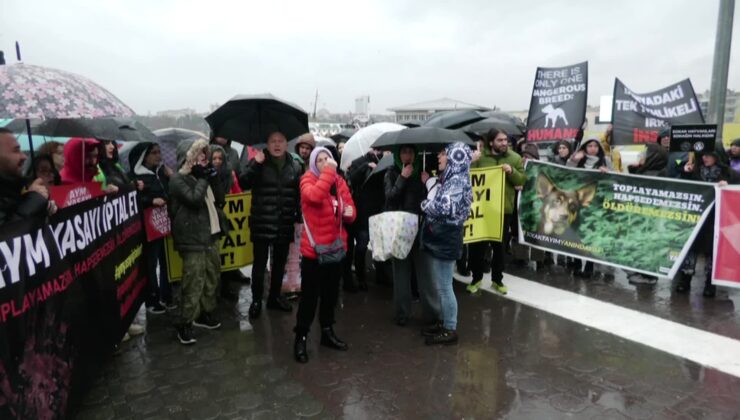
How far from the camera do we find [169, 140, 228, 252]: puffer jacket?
452 cm

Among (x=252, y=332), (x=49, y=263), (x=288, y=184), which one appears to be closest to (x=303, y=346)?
(x=252, y=332)

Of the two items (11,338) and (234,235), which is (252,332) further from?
(11,338)

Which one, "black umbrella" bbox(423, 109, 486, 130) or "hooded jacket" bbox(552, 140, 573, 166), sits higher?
"black umbrella" bbox(423, 109, 486, 130)

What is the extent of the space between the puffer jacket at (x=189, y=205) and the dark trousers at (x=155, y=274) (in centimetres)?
74

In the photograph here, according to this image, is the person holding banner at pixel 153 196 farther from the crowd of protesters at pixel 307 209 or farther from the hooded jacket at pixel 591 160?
the hooded jacket at pixel 591 160

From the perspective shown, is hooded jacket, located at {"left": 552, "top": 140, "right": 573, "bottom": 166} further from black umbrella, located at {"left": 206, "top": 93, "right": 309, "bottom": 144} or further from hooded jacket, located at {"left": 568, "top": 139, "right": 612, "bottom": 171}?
black umbrella, located at {"left": 206, "top": 93, "right": 309, "bottom": 144}

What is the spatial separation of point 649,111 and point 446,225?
5455 millimetres

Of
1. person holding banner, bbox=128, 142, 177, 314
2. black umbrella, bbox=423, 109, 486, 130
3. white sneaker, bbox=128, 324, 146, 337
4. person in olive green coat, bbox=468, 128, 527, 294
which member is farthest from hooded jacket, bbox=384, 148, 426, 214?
black umbrella, bbox=423, 109, 486, 130

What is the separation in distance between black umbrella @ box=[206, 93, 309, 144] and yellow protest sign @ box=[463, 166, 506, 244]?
86.3 inches

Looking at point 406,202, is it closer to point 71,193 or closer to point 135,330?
point 71,193

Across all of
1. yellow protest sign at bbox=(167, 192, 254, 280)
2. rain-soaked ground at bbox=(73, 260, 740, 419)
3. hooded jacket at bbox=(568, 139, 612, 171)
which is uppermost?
hooded jacket at bbox=(568, 139, 612, 171)

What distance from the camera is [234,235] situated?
5.76 meters

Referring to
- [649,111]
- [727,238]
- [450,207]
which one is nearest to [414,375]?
[450,207]

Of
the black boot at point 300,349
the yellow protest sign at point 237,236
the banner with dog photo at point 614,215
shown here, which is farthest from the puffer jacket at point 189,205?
the banner with dog photo at point 614,215
